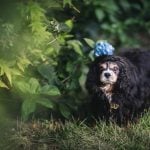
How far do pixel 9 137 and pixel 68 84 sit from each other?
115 cm

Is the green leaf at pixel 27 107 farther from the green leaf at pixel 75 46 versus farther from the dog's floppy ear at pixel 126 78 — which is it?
the green leaf at pixel 75 46

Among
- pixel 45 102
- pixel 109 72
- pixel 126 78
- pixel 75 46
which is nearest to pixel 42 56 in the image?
pixel 45 102

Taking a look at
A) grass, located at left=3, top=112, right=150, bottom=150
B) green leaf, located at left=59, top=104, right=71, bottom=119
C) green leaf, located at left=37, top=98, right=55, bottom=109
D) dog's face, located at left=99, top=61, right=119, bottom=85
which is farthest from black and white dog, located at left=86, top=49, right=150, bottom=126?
green leaf, located at left=37, top=98, right=55, bottom=109

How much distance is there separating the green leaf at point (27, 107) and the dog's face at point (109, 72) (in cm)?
69

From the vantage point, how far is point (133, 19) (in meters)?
11.0

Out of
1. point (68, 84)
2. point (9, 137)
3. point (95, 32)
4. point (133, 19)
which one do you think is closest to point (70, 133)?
point (9, 137)

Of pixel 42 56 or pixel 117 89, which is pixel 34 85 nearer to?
pixel 42 56

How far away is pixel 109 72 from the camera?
667cm

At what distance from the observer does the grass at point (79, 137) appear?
625cm

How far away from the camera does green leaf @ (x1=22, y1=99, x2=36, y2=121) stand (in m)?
6.67

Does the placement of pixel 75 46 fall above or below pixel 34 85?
above

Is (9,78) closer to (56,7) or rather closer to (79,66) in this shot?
(56,7)

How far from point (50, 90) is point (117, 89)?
2.12ft

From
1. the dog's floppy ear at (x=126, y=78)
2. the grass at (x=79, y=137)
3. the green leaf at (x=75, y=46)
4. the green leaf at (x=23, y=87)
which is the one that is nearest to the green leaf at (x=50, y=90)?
the green leaf at (x=23, y=87)
